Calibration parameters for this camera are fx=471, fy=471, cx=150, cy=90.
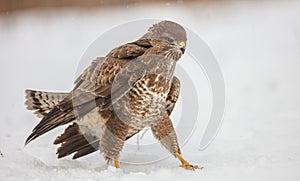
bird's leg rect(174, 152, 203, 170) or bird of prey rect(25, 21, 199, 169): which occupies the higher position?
bird of prey rect(25, 21, 199, 169)

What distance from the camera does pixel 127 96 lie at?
14.5 ft

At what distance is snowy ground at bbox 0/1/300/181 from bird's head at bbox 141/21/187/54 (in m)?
1.19

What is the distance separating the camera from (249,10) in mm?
12594

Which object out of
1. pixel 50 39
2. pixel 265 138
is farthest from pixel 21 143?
pixel 50 39

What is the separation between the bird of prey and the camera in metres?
4.43

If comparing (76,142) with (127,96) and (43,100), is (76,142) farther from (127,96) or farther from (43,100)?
(127,96)

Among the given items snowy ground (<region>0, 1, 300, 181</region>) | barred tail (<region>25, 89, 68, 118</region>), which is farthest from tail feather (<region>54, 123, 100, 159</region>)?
barred tail (<region>25, 89, 68, 118</region>)

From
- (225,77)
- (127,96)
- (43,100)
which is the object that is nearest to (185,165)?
(127,96)

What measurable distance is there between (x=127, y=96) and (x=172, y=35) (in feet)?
2.43

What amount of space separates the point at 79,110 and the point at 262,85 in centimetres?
502

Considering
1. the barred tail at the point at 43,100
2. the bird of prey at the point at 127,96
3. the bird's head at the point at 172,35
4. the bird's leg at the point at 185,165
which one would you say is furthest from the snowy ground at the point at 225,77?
the bird's head at the point at 172,35

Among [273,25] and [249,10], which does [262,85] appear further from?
[249,10]

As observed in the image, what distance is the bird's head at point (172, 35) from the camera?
4543mm

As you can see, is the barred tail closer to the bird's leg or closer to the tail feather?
the tail feather
